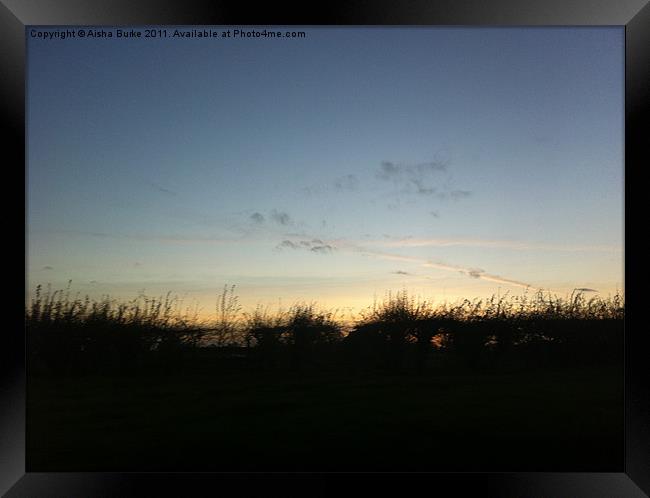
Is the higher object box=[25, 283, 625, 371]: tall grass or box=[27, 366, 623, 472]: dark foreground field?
box=[25, 283, 625, 371]: tall grass

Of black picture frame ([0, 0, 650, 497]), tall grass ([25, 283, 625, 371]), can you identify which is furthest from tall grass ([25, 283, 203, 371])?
black picture frame ([0, 0, 650, 497])

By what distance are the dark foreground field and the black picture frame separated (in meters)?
0.50

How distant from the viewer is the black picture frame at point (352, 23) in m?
2.12

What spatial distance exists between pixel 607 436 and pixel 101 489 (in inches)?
104

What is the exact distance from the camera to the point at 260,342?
3230mm

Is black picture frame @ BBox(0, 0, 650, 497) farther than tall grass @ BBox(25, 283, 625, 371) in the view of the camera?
No

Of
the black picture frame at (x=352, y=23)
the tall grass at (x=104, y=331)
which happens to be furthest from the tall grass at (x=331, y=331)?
the black picture frame at (x=352, y=23)

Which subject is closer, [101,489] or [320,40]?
[101,489]

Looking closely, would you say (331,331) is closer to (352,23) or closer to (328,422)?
(328,422)

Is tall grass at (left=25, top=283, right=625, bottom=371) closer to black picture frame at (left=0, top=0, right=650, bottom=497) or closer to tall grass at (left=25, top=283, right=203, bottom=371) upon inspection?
tall grass at (left=25, top=283, right=203, bottom=371)

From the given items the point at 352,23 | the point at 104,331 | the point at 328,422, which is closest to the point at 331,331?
the point at 328,422

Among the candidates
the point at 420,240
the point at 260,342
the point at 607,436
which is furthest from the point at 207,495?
the point at 607,436

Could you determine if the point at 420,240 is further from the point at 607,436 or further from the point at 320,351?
the point at 607,436

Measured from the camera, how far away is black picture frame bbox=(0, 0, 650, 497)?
6.95 feet
